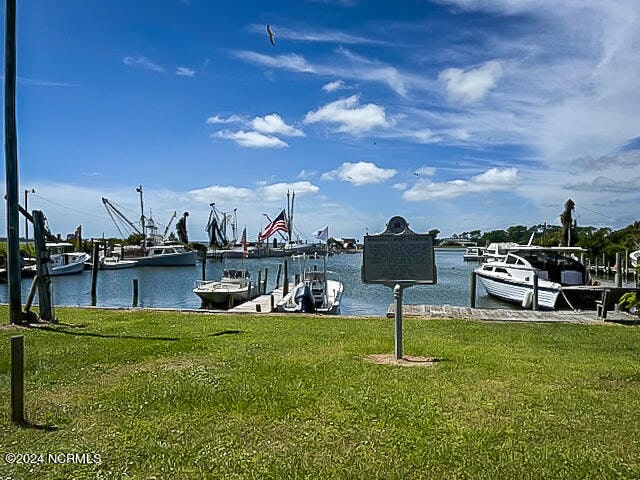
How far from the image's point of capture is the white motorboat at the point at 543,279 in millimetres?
28125

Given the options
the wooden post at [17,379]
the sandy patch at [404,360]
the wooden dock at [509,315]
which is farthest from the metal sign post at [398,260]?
the wooden dock at [509,315]

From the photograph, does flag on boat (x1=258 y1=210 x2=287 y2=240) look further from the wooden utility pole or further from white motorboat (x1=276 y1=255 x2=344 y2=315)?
the wooden utility pole

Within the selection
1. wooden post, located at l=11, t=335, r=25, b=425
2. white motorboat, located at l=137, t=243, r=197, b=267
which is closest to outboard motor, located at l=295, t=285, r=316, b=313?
wooden post, located at l=11, t=335, r=25, b=425

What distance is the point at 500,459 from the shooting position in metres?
5.36

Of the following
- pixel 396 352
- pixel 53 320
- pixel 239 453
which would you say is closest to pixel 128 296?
pixel 53 320

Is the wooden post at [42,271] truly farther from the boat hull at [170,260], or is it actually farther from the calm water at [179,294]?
the boat hull at [170,260]

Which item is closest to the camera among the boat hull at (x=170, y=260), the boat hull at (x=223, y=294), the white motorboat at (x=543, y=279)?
the white motorboat at (x=543, y=279)

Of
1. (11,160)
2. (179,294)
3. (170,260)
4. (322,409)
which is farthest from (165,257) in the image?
(322,409)

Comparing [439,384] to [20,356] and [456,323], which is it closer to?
[20,356]

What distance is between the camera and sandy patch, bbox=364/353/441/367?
961 cm

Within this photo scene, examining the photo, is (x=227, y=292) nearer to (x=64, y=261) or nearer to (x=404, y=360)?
(x=404, y=360)

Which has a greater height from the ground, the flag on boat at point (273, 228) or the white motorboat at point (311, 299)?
the flag on boat at point (273, 228)

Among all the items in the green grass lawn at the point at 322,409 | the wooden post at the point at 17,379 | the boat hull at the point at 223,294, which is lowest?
the boat hull at the point at 223,294

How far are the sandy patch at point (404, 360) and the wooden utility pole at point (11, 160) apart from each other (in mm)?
8502
